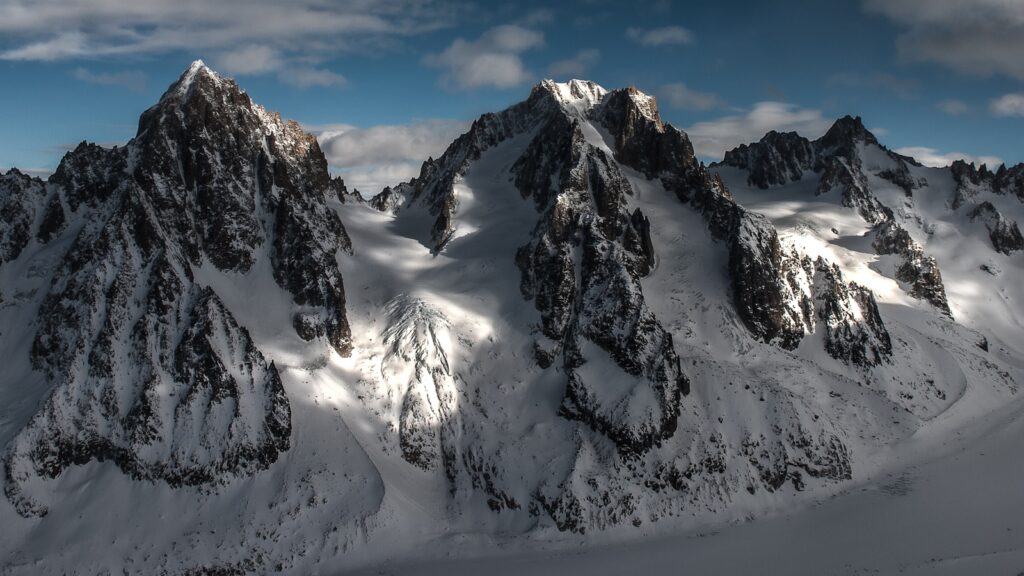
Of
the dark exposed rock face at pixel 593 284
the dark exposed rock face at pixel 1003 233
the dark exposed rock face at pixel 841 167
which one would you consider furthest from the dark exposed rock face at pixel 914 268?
the dark exposed rock face at pixel 593 284

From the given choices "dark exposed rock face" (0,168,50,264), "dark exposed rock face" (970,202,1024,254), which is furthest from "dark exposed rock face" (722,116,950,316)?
"dark exposed rock face" (0,168,50,264)

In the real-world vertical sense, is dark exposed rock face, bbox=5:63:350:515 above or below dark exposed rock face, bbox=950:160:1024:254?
below

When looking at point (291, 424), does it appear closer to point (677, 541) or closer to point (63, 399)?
point (63, 399)

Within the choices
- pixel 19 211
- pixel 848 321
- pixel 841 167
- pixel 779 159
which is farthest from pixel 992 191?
pixel 19 211

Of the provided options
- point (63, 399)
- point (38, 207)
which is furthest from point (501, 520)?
point (38, 207)

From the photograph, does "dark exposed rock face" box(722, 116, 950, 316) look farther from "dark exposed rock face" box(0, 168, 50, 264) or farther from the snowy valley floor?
"dark exposed rock face" box(0, 168, 50, 264)

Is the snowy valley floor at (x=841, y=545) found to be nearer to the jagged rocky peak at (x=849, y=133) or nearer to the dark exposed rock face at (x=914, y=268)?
the dark exposed rock face at (x=914, y=268)
